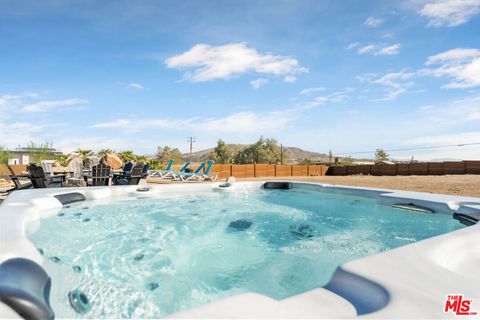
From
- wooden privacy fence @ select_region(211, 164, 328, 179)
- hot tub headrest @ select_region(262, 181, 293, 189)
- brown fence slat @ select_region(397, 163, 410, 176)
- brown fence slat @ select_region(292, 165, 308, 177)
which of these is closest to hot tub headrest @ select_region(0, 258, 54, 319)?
hot tub headrest @ select_region(262, 181, 293, 189)

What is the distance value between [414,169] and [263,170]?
12191 mm

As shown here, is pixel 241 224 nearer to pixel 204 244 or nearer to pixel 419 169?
pixel 204 244

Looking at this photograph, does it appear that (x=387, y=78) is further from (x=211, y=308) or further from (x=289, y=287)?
(x=211, y=308)

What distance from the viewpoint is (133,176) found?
772 centimetres

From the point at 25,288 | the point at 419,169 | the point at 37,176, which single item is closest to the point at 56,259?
the point at 25,288

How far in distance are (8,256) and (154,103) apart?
60.6ft

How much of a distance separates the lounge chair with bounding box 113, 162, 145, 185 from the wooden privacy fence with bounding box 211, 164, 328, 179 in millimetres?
11838

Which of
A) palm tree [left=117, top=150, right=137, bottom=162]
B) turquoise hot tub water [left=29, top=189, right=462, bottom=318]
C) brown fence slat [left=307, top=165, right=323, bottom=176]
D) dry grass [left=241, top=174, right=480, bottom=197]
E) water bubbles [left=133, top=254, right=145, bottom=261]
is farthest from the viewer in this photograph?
brown fence slat [left=307, top=165, right=323, bottom=176]

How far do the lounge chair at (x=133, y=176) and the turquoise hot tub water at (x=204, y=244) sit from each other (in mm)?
1900

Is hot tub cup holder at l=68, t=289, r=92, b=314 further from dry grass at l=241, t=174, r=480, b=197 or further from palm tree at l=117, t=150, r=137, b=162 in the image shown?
palm tree at l=117, t=150, r=137, b=162

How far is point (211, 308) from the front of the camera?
109cm

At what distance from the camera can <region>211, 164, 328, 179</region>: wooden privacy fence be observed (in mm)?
20652

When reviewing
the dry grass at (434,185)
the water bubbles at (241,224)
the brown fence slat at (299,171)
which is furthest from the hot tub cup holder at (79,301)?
the brown fence slat at (299,171)

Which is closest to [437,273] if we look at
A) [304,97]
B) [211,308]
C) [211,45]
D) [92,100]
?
[211,308]
